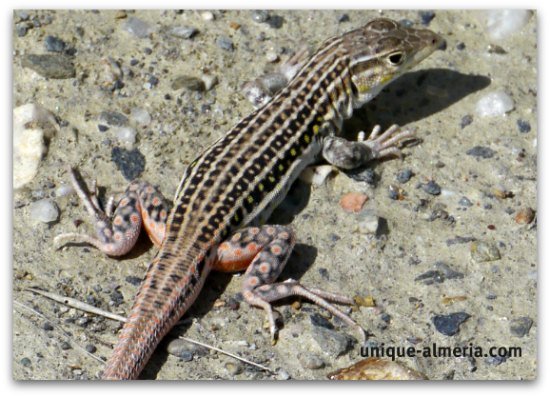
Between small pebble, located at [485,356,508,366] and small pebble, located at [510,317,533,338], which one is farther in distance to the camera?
small pebble, located at [510,317,533,338]

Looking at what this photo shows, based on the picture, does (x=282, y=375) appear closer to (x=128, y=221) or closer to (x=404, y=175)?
(x=128, y=221)

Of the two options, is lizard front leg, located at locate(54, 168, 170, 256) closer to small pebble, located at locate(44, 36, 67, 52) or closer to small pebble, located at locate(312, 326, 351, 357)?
small pebble, located at locate(312, 326, 351, 357)

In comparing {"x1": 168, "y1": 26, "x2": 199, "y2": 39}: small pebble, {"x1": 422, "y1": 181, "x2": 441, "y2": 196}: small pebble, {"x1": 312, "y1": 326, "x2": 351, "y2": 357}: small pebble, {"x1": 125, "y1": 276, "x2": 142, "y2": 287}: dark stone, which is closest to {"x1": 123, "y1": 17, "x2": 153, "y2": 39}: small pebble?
{"x1": 168, "y1": 26, "x2": 199, "y2": 39}: small pebble

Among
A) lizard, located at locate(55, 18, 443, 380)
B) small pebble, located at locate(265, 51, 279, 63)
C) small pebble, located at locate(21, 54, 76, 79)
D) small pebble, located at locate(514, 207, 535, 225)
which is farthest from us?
small pebble, located at locate(265, 51, 279, 63)

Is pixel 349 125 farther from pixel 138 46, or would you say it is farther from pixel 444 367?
pixel 444 367

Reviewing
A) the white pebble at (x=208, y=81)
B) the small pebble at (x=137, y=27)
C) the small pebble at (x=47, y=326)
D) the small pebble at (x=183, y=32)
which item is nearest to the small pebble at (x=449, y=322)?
the small pebble at (x=47, y=326)

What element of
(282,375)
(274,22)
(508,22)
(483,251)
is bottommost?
(282,375)

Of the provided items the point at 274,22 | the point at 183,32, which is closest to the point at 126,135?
the point at 183,32
